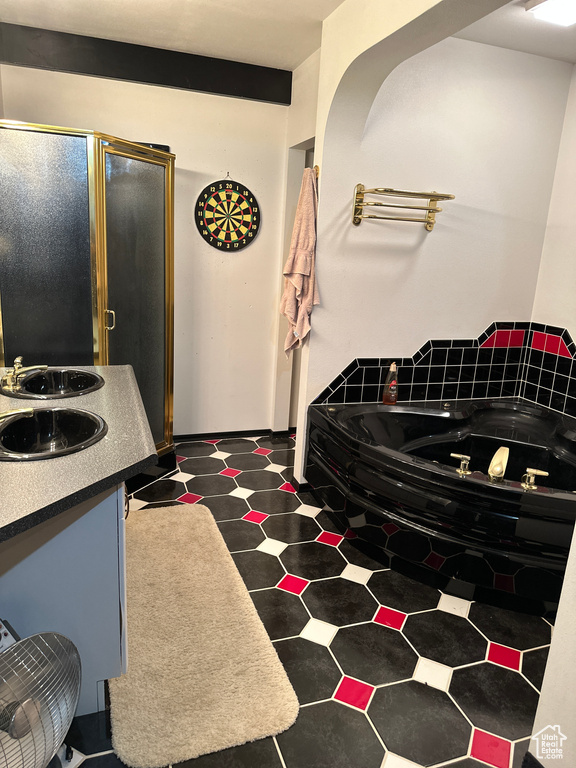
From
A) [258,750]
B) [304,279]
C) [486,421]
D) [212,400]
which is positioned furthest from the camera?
[212,400]

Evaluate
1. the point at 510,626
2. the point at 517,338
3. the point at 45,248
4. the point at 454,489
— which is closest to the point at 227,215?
the point at 45,248

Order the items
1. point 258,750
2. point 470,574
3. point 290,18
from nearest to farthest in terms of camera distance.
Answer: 1. point 258,750
2. point 470,574
3. point 290,18

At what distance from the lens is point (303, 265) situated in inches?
126

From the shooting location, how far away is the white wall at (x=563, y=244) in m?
3.46

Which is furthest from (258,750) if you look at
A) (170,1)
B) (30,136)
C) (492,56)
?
(492,56)

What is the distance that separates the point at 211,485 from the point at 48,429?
1634mm

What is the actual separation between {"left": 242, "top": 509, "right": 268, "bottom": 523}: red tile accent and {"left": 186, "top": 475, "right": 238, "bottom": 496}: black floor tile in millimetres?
315

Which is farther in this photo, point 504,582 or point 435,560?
point 435,560

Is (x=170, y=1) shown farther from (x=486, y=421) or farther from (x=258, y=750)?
(x=258, y=750)

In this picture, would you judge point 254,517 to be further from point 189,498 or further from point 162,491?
point 162,491

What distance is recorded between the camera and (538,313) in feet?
12.3

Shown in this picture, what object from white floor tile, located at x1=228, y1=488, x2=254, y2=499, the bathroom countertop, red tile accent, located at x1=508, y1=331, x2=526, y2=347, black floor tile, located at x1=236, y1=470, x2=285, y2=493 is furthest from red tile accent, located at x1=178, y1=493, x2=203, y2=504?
red tile accent, located at x1=508, y1=331, x2=526, y2=347

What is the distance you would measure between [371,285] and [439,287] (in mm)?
472

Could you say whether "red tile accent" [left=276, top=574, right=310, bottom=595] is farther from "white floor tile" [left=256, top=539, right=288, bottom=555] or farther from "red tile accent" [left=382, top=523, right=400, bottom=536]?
"red tile accent" [left=382, top=523, right=400, bottom=536]
